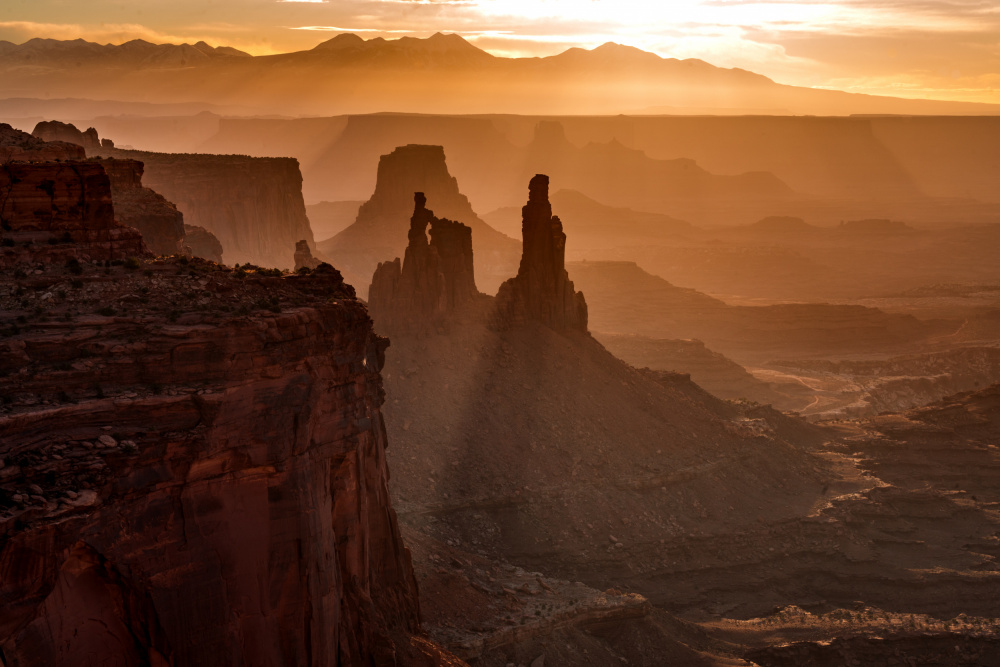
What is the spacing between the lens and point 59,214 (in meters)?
25.7

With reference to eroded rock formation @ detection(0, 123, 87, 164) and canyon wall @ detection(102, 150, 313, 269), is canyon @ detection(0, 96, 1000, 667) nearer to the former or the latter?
eroded rock formation @ detection(0, 123, 87, 164)

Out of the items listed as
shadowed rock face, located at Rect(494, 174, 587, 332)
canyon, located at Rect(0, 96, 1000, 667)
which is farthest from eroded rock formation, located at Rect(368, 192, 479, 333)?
shadowed rock face, located at Rect(494, 174, 587, 332)

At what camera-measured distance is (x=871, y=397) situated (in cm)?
9631

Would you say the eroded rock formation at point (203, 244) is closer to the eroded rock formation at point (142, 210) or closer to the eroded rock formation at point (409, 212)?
the eroded rock formation at point (142, 210)

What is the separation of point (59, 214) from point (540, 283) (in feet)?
133

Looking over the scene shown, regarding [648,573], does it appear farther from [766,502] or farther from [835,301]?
[835,301]

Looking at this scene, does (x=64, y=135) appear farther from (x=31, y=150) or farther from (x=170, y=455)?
(x=170, y=455)

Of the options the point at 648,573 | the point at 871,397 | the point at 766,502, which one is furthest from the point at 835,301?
the point at 648,573

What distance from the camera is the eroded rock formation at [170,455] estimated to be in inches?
785

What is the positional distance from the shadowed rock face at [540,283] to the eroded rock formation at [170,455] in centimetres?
3610

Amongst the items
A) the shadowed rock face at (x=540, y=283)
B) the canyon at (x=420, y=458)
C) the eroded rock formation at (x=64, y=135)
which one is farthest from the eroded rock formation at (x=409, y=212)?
the shadowed rock face at (x=540, y=283)

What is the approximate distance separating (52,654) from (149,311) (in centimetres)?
739

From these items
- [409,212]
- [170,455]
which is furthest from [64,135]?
[170,455]

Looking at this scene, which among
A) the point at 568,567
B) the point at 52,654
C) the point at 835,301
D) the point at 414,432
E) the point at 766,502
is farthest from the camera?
the point at 835,301
